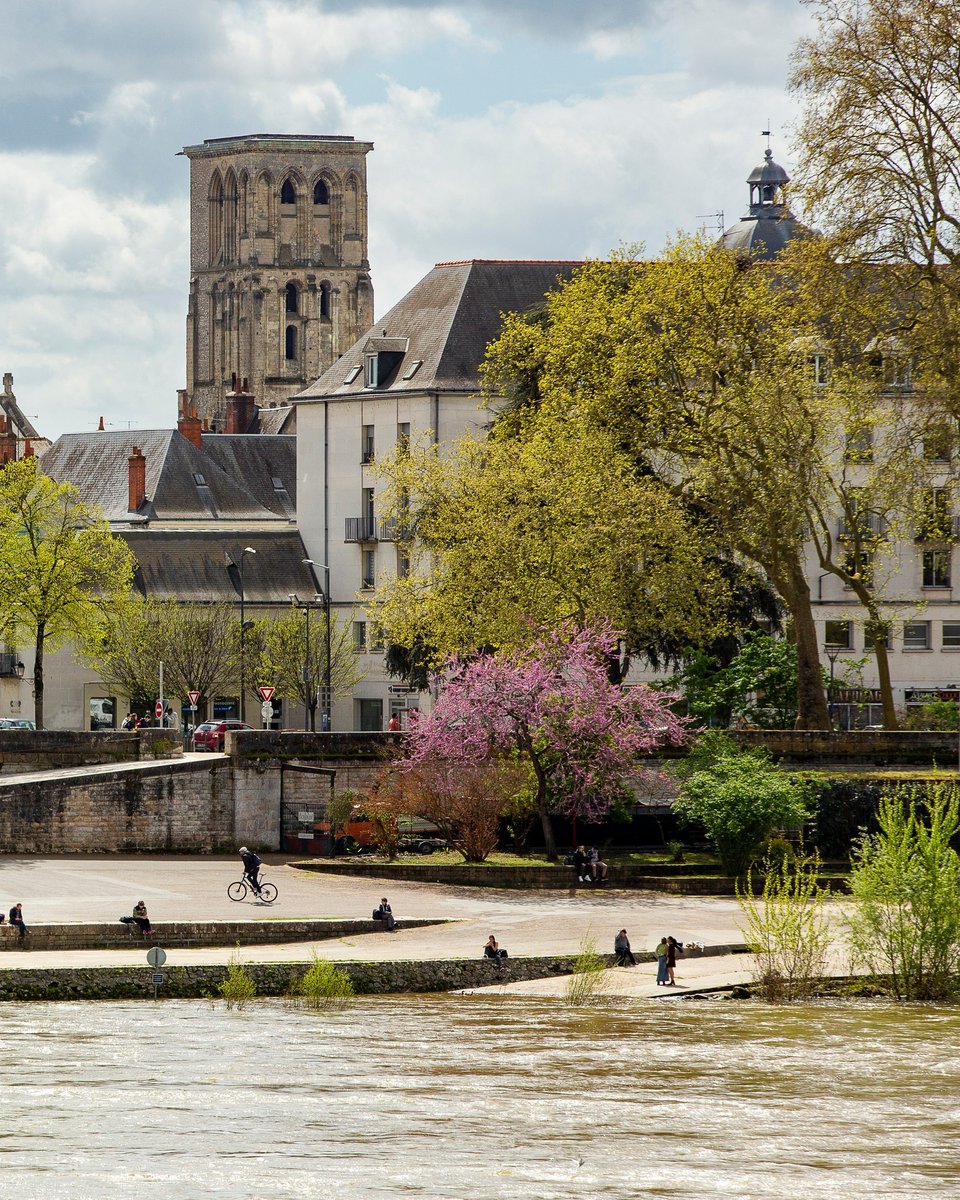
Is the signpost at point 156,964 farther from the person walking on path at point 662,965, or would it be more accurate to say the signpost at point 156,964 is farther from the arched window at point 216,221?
the arched window at point 216,221

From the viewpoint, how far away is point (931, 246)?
50.4 metres

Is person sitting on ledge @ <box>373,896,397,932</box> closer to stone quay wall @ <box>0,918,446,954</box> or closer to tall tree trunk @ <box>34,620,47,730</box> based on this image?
stone quay wall @ <box>0,918,446,954</box>

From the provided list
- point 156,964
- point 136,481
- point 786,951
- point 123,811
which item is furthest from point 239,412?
point 786,951

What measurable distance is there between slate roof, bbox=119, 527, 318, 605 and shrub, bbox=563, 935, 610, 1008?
4919 cm

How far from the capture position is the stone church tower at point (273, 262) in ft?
483

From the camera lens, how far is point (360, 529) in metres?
85.0

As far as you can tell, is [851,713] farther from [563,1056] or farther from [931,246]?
[563,1056]

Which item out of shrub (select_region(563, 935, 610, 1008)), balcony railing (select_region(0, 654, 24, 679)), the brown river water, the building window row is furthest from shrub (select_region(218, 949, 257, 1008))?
balcony railing (select_region(0, 654, 24, 679))

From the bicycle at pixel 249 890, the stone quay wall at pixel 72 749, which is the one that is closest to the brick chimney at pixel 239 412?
the stone quay wall at pixel 72 749

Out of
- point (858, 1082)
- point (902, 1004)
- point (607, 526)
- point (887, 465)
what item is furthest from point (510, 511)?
point (858, 1082)

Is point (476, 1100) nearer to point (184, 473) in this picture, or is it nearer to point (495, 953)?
point (495, 953)

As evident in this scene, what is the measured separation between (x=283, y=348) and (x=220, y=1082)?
4674 inches

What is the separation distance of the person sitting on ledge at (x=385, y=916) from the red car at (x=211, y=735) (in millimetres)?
18325

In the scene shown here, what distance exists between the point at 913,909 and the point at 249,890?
52.3 ft
